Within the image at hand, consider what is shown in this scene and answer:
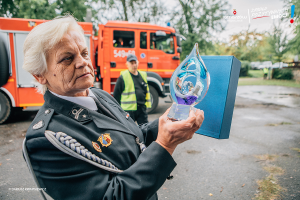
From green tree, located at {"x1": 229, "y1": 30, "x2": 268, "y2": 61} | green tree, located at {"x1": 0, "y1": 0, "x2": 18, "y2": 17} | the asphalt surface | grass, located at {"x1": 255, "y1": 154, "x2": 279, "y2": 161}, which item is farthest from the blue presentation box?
green tree, located at {"x1": 229, "y1": 30, "x2": 268, "y2": 61}

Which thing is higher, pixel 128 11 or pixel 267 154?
pixel 128 11

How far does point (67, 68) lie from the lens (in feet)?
3.30

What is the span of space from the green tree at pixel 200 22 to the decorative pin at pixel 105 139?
13601mm

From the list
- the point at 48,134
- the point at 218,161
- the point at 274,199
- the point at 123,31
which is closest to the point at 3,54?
the point at 48,134

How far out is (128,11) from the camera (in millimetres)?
16797

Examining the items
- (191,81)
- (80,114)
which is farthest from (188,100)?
(80,114)

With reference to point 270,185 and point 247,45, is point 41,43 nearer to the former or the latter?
point 270,185

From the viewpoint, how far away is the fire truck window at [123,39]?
596 cm

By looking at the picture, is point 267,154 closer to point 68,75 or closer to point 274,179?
point 274,179

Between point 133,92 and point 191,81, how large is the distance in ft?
9.56

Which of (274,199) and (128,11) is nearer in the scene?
(274,199)

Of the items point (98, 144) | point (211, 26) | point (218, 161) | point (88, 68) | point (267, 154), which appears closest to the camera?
point (98, 144)

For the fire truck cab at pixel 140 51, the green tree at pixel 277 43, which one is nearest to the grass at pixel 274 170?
the fire truck cab at pixel 140 51

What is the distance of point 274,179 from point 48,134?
3.20m
